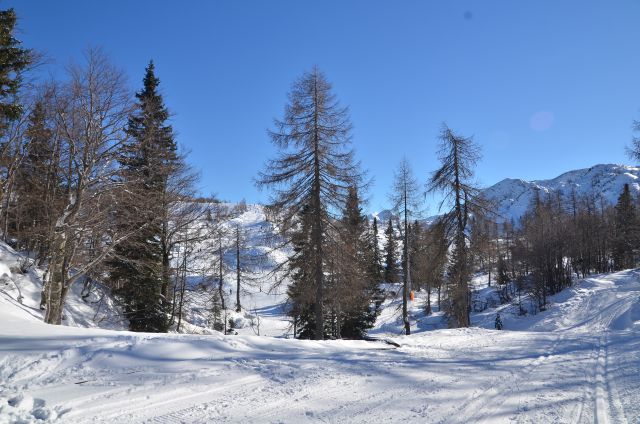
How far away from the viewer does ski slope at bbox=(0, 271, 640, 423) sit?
15.5ft

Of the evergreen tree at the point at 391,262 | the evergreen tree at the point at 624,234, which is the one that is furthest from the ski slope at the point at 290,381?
the evergreen tree at the point at 624,234

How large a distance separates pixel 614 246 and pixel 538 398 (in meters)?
58.7

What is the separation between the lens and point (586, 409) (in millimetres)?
5059

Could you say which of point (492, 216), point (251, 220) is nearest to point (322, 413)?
point (492, 216)

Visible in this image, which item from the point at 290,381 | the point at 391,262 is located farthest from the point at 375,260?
the point at 290,381

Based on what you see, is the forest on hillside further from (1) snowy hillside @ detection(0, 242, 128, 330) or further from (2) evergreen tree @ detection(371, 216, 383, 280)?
(2) evergreen tree @ detection(371, 216, 383, 280)

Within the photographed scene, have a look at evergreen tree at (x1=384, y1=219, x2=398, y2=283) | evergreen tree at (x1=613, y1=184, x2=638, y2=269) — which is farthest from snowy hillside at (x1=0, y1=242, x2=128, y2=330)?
evergreen tree at (x1=613, y1=184, x2=638, y2=269)

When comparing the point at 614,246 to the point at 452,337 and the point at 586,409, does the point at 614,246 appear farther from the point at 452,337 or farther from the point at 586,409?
the point at 586,409

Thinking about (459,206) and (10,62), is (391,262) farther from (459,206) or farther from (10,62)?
(10,62)

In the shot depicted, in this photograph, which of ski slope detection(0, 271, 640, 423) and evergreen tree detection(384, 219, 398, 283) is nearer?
ski slope detection(0, 271, 640, 423)

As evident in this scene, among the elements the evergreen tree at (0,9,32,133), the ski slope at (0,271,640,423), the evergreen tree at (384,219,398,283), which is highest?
the evergreen tree at (0,9,32,133)

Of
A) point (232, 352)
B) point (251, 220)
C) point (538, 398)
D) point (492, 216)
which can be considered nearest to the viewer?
point (538, 398)

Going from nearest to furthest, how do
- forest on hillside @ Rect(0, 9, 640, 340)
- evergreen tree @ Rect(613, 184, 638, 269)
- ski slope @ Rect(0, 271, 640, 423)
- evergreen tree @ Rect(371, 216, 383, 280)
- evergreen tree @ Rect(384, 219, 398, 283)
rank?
ski slope @ Rect(0, 271, 640, 423) < forest on hillside @ Rect(0, 9, 640, 340) < evergreen tree @ Rect(371, 216, 383, 280) < evergreen tree @ Rect(613, 184, 638, 269) < evergreen tree @ Rect(384, 219, 398, 283)

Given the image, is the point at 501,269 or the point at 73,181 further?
the point at 501,269
